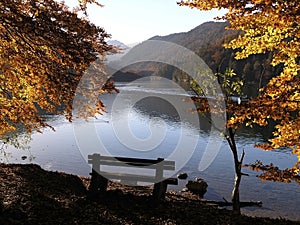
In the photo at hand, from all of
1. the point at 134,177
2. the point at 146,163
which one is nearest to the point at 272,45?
the point at 146,163

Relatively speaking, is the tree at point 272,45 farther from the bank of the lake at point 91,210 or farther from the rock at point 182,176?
the rock at point 182,176

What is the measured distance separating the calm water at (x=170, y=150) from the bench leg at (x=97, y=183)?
43.3ft

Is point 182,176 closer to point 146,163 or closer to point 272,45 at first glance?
point 146,163

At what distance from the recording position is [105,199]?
11781mm

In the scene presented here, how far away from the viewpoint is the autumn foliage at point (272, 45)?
7789 millimetres

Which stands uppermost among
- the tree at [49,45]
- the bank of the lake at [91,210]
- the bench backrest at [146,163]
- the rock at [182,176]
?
the tree at [49,45]

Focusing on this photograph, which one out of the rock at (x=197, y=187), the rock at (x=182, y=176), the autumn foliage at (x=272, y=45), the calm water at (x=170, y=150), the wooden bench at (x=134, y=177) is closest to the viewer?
the autumn foliage at (x=272, y=45)

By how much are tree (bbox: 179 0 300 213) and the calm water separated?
13914mm

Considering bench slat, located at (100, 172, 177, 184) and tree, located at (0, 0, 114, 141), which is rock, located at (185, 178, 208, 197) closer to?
bench slat, located at (100, 172, 177, 184)

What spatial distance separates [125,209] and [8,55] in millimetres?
7034

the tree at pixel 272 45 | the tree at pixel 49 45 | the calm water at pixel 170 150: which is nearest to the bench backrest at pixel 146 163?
the tree at pixel 49 45

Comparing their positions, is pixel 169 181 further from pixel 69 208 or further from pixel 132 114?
pixel 132 114

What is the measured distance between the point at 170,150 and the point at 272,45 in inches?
1268

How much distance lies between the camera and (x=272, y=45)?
10.0 m
